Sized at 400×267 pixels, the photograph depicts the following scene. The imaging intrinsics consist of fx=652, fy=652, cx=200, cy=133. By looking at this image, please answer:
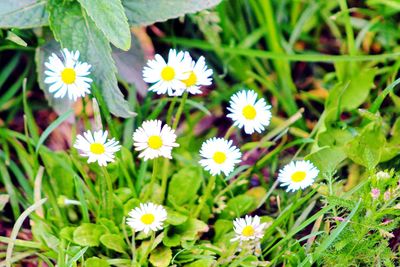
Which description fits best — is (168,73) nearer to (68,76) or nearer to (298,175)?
(68,76)

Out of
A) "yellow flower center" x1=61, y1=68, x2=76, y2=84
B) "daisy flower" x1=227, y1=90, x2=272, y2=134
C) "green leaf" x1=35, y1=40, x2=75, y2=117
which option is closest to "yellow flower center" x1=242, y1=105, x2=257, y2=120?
"daisy flower" x1=227, y1=90, x2=272, y2=134

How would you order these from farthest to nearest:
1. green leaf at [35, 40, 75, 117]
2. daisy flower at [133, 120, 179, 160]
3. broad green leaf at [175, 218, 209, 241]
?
1. green leaf at [35, 40, 75, 117]
2. broad green leaf at [175, 218, 209, 241]
3. daisy flower at [133, 120, 179, 160]

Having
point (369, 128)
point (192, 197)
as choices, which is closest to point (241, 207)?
point (192, 197)

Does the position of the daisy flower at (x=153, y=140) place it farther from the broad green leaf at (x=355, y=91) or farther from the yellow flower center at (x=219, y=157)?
the broad green leaf at (x=355, y=91)

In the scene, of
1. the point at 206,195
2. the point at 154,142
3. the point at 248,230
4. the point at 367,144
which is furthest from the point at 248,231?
the point at 367,144

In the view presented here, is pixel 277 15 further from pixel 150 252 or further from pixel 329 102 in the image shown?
pixel 150 252

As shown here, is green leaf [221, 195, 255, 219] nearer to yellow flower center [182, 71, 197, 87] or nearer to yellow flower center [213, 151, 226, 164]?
yellow flower center [213, 151, 226, 164]
